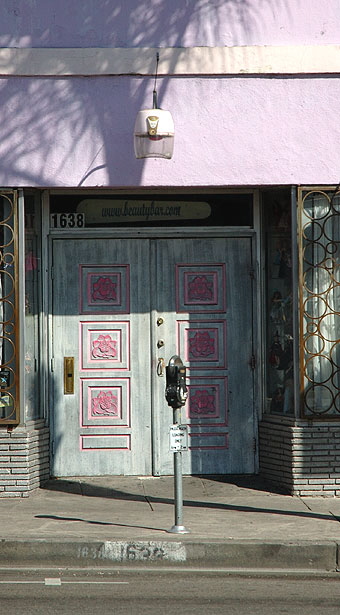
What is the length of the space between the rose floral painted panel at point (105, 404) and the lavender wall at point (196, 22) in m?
3.59

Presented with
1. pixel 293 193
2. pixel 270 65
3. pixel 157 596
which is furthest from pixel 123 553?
pixel 270 65

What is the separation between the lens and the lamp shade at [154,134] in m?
10.5

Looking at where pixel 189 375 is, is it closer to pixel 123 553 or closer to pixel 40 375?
pixel 40 375

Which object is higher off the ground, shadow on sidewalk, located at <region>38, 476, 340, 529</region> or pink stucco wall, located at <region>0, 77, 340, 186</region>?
pink stucco wall, located at <region>0, 77, 340, 186</region>

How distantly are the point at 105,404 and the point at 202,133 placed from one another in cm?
308

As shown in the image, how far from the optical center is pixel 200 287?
11727mm

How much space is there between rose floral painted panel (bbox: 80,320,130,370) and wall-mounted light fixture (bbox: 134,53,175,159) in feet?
6.60

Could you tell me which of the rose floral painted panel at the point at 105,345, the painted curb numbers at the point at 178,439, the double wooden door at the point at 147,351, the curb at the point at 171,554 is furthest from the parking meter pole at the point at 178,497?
the rose floral painted panel at the point at 105,345

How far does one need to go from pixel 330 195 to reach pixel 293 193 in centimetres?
38

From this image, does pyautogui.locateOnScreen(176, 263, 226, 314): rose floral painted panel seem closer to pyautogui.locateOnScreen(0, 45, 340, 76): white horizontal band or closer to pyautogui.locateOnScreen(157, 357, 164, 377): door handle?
pyautogui.locateOnScreen(157, 357, 164, 377): door handle

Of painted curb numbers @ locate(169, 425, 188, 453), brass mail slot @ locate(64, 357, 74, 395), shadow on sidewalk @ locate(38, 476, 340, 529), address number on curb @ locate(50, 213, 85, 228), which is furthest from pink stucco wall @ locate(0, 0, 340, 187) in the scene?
shadow on sidewalk @ locate(38, 476, 340, 529)

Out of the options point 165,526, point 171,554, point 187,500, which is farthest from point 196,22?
point 171,554

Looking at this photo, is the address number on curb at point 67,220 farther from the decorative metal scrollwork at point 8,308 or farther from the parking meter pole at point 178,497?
the parking meter pole at point 178,497

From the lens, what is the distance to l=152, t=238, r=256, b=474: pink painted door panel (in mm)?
11688
